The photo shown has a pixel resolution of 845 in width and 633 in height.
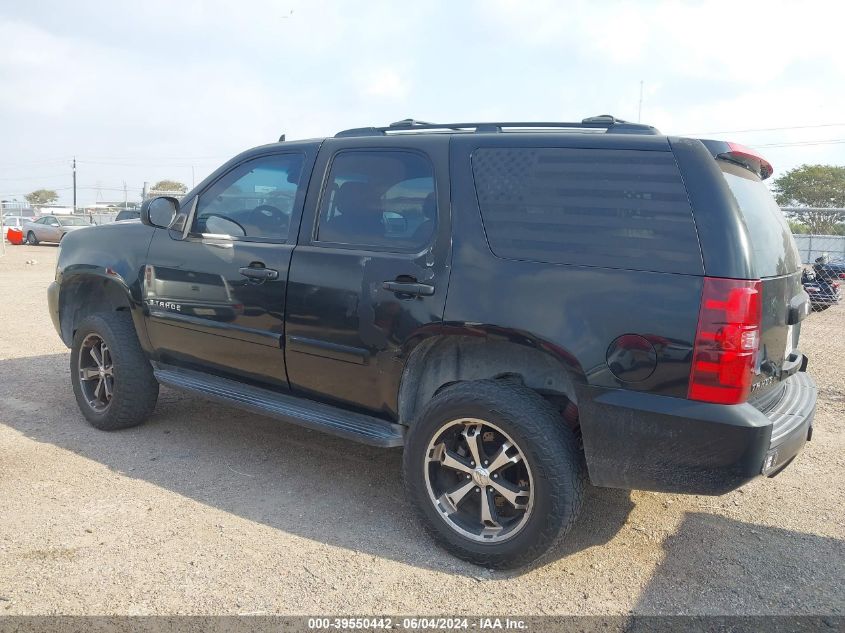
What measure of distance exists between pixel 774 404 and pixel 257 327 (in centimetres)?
260

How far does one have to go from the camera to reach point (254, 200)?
4262mm

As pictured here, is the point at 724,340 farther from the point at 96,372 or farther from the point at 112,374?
the point at 96,372

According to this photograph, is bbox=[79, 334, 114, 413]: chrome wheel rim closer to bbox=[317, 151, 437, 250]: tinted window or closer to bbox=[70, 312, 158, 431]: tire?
bbox=[70, 312, 158, 431]: tire

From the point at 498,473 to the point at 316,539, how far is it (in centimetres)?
95

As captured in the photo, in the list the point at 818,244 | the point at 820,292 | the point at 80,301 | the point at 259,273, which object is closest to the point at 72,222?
the point at 80,301

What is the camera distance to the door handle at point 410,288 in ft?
10.9

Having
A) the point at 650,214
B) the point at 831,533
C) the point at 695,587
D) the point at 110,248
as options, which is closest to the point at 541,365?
the point at 650,214

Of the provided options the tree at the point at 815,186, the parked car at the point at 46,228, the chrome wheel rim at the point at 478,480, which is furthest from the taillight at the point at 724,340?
the tree at the point at 815,186

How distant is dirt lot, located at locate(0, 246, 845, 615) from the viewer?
2945 millimetres

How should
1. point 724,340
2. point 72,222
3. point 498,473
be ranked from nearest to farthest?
point 724,340 < point 498,473 < point 72,222

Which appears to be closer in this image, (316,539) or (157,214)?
(316,539)

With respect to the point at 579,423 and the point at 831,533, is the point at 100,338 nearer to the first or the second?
the point at 579,423

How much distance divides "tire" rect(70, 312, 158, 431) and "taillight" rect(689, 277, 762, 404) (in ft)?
11.6

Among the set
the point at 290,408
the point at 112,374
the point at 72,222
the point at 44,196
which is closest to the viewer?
the point at 290,408
